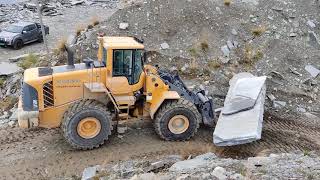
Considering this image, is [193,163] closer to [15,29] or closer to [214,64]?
[214,64]

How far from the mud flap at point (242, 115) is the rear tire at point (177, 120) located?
2.01 ft

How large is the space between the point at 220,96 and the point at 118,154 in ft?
14.2

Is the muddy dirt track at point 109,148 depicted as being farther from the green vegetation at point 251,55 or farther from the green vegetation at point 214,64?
the green vegetation at point 251,55

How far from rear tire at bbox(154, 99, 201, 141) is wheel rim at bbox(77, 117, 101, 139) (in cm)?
140

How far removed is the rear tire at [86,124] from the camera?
10.6m

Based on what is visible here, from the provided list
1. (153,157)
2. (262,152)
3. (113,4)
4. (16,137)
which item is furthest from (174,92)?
(113,4)

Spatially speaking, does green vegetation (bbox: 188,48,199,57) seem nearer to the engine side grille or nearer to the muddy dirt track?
the muddy dirt track

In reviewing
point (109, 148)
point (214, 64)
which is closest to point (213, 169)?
point (109, 148)

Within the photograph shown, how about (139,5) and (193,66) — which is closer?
(193,66)

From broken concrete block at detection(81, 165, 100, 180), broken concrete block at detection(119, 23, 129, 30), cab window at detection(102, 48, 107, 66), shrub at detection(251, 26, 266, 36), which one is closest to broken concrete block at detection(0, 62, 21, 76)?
broken concrete block at detection(119, 23, 129, 30)

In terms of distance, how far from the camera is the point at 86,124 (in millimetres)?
10828

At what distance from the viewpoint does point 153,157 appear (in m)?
10.8

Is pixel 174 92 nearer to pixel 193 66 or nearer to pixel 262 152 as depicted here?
pixel 262 152

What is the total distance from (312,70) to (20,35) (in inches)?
499
